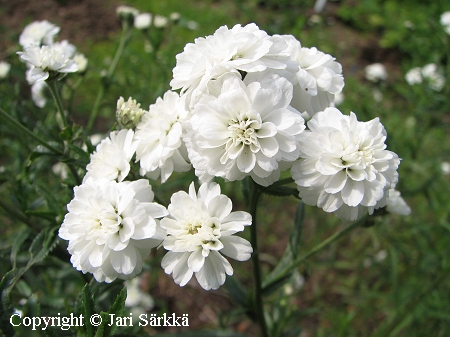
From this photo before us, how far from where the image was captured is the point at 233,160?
0.91 metres

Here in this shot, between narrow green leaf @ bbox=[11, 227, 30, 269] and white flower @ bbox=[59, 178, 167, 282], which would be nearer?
white flower @ bbox=[59, 178, 167, 282]

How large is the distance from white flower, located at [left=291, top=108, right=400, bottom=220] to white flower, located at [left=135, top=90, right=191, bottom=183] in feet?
0.98

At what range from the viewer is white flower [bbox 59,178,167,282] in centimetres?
91

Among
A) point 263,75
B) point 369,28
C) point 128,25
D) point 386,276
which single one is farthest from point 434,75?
point 369,28

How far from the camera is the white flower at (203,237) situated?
904 mm

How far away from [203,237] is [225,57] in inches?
16.6

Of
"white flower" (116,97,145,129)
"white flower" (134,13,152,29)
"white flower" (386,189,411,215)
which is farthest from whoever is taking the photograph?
"white flower" (134,13,152,29)

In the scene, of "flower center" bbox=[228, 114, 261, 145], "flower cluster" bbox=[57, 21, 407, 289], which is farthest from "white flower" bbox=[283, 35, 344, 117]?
"flower center" bbox=[228, 114, 261, 145]

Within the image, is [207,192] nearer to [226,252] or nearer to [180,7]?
[226,252]

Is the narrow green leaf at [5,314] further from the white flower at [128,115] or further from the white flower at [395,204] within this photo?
the white flower at [395,204]

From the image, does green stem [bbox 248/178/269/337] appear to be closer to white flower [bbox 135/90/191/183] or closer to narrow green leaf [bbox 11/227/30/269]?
white flower [bbox 135/90/191/183]

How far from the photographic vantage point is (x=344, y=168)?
3.14 ft

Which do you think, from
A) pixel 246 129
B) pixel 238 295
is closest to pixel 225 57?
pixel 246 129

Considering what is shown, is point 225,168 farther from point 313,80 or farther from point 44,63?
point 44,63
